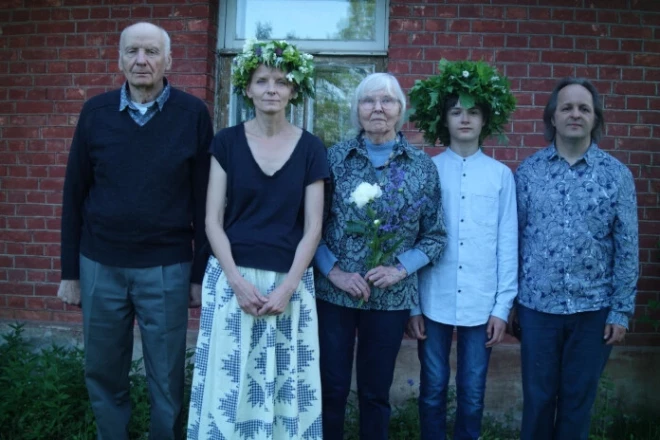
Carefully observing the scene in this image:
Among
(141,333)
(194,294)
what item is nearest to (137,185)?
(194,294)

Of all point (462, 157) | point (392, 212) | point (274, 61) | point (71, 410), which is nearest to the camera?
point (274, 61)

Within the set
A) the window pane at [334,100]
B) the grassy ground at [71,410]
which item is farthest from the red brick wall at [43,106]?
the window pane at [334,100]

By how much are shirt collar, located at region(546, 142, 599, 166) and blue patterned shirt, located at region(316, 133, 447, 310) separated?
0.65 m

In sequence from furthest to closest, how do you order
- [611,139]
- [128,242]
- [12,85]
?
[12,85] < [611,139] < [128,242]

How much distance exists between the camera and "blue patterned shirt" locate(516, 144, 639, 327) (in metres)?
3.24

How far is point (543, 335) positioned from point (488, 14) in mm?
2490

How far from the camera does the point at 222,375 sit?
9.86 ft

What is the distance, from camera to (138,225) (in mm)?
3176

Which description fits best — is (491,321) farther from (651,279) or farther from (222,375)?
(651,279)

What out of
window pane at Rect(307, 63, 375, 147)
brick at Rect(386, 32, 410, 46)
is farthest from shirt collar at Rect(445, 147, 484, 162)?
window pane at Rect(307, 63, 375, 147)

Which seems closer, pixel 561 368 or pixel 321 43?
pixel 561 368

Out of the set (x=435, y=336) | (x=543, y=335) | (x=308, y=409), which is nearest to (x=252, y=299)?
(x=308, y=409)

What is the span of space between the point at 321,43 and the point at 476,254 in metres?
2.44

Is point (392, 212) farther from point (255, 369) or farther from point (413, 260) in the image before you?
point (255, 369)
